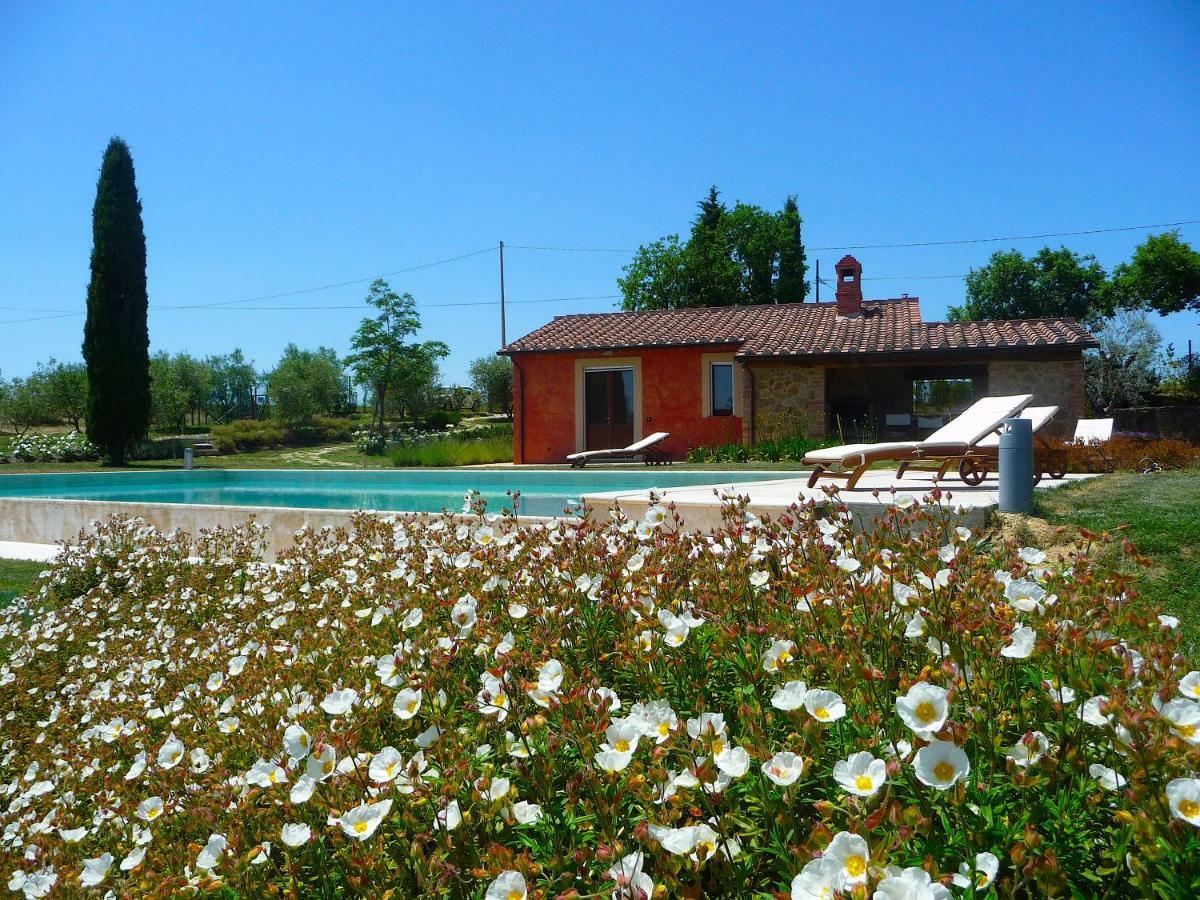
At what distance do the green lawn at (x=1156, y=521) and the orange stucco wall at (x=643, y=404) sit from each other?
37.1ft

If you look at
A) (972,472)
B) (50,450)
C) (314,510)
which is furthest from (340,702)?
(50,450)

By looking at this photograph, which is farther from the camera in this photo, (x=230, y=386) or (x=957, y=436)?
(x=230, y=386)

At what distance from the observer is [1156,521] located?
16.4ft

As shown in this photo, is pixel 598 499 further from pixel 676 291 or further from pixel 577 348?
pixel 676 291

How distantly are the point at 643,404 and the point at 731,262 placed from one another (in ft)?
61.9

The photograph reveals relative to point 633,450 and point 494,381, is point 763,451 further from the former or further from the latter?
point 494,381

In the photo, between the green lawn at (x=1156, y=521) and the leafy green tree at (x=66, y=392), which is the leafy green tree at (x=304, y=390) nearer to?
the leafy green tree at (x=66, y=392)

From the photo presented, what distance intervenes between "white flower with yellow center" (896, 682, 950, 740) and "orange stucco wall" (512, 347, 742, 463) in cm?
1604

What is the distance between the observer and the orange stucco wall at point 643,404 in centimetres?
1797

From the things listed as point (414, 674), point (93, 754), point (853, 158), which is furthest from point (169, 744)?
point (853, 158)

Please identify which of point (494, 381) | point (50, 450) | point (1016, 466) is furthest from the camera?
point (494, 381)

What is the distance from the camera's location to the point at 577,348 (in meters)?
18.7

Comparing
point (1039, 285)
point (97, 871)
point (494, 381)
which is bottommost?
point (97, 871)

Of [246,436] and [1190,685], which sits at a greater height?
[246,436]
